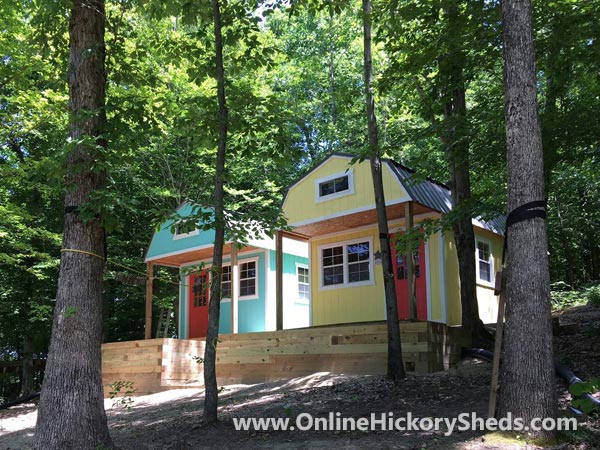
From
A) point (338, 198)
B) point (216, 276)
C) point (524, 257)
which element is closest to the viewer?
point (524, 257)

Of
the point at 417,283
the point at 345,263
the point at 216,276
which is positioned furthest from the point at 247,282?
the point at 216,276

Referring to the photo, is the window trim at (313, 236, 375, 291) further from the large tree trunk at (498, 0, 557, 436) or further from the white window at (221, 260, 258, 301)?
the large tree trunk at (498, 0, 557, 436)

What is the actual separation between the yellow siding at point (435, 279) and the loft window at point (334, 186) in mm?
2267

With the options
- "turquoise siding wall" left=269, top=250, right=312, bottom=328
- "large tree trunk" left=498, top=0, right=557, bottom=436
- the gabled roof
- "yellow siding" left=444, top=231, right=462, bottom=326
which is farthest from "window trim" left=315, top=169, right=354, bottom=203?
"large tree trunk" left=498, top=0, right=557, bottom=436

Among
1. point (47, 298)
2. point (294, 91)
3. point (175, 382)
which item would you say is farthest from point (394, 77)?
point (294, 91)

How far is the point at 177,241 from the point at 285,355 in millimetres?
5890

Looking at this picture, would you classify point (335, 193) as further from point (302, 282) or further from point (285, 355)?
point (302, 282)

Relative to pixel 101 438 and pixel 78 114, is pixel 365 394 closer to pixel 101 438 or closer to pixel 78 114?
pixel 101 438

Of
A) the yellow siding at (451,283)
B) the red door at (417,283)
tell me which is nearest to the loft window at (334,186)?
the red door at (417,283)

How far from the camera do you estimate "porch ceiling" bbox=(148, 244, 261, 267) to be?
14680 mm

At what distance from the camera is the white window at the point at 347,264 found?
1259 centimetres

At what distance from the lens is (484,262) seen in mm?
12969

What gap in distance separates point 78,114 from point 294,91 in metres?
20.5

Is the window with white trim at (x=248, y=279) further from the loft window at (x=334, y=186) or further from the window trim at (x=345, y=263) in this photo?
the loft window at (x=334, y=186)
